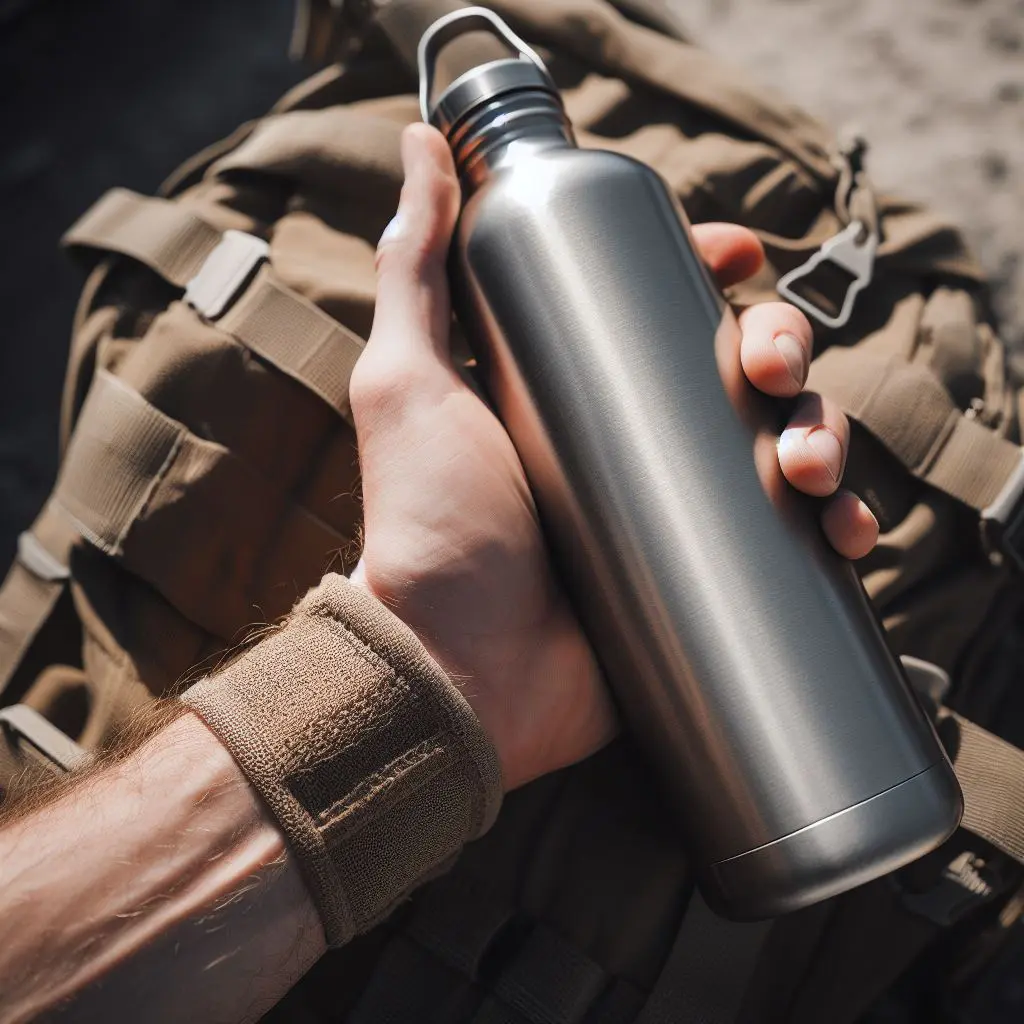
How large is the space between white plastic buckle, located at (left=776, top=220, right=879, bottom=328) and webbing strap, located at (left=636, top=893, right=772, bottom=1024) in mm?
754

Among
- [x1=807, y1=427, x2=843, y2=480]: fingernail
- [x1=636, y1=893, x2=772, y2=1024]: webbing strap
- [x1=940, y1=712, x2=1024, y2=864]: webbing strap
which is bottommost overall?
[x1=636, y1=893, x2=772, y2=1024]: webbing strap

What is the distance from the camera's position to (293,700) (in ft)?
2.91

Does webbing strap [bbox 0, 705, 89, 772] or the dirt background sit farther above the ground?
the dirt background

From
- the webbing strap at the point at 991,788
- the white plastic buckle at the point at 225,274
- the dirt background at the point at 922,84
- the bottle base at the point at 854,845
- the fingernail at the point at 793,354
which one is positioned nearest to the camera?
the bottle base at the point at 854,845

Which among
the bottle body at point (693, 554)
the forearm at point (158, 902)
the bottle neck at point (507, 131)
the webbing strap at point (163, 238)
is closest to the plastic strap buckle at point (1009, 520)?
the bottle body at point (693, 554)

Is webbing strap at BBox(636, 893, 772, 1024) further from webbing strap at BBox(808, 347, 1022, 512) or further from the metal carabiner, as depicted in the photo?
the metal carabiner

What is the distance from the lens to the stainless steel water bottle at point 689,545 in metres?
0.86

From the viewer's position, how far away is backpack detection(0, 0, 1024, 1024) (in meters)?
1.09

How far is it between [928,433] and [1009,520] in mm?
142

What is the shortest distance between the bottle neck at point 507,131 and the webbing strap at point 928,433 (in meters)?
0.48

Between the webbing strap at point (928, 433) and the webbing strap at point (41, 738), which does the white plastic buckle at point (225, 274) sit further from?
the webbing strap at point (928, 433)

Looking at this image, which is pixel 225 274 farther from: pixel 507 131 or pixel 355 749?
pixel 355 749

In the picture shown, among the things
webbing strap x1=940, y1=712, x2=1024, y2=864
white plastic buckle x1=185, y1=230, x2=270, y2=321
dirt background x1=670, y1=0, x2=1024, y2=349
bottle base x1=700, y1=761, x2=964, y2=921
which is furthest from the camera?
dirt background x1=670, y1=0, x2=1024, y2=349

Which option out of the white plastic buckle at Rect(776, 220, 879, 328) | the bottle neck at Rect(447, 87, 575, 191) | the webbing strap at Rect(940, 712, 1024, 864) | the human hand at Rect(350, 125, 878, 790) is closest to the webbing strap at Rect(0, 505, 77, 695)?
the human hand at Rect(350, 125, 878, 790)
